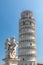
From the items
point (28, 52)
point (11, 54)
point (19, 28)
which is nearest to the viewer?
point (11, 54)

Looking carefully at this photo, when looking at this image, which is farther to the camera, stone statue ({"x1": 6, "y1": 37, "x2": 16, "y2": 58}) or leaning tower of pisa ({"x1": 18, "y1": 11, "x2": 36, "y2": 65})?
leaning tower of pisa ({"x1": 18, "y1": 11, "x2": 36, "y2": 65})

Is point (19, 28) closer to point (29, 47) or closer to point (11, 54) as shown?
point (29, 47)

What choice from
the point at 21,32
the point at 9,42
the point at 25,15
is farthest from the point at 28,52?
the point at 9,42

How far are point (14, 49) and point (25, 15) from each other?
115ft

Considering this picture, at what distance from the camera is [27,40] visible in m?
54.1

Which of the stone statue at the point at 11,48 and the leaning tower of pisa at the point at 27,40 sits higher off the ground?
the leaning tower of pisa at the point at 27,40

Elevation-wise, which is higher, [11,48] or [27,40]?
[27,40]

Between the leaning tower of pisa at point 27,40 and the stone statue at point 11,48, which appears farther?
the leaning tower of pisa at point 27,40

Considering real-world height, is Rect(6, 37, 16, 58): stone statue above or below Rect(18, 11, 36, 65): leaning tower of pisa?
below

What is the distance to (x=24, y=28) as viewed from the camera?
5525cm

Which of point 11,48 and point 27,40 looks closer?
point 11,48

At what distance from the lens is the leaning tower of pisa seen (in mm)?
52375

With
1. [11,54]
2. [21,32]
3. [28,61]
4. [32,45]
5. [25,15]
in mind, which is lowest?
[11,54]

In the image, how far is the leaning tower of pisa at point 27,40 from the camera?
52.4 metres
